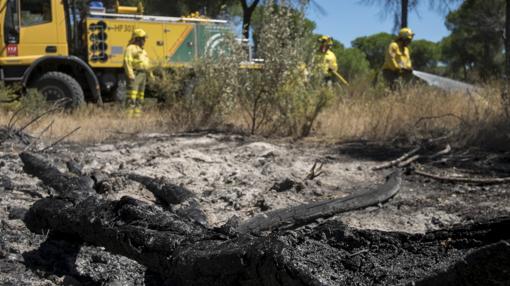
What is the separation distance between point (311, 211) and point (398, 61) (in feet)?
30.0

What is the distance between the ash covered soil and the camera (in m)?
3.63

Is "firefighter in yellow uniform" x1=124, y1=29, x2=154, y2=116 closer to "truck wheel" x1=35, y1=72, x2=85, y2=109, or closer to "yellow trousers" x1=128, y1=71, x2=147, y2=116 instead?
"yellow trousers" x1=128, y1=71, x2=147, y2=116

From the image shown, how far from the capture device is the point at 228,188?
6062 mm

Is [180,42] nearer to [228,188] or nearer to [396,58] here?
[396,58]

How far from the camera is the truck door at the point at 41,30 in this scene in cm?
1287

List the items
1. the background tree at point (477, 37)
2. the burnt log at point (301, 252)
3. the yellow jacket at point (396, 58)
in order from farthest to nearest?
the background tree at point (477, 37), the yellow jacket at point (396, 58), the burnt log at point (301, 252)

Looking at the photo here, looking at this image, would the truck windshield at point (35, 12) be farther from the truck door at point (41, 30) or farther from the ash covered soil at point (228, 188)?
the ash covered soil at point (228, 188)

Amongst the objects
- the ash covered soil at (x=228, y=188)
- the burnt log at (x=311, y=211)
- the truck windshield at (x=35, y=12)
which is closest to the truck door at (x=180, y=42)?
the truck windshield at (x=35, y=12)

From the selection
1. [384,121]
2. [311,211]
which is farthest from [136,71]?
[311,211]

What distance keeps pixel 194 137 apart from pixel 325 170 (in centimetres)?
282

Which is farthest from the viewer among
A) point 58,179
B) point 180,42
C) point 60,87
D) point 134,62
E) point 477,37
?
point 477,37

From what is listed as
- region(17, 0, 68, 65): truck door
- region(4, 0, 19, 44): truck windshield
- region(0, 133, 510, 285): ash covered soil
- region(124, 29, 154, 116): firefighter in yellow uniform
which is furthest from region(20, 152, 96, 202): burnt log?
region(17, 0, 68, 65): truck door

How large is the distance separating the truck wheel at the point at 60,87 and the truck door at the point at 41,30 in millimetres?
493

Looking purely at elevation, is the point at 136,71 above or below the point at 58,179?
above
